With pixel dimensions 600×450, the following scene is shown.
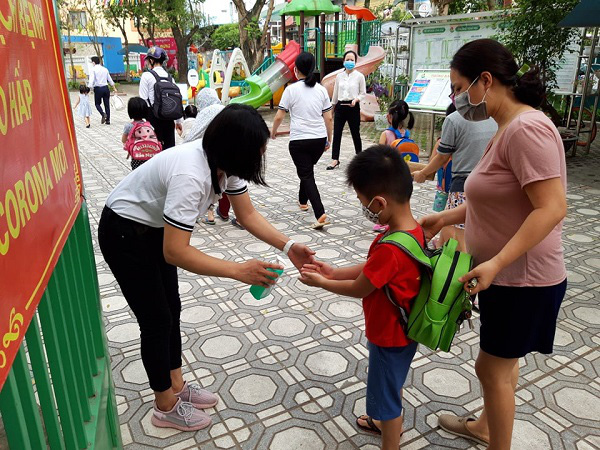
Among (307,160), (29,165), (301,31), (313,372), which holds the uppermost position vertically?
(301,31)

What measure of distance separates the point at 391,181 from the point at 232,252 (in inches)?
116

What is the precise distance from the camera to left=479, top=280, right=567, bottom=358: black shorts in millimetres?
1768

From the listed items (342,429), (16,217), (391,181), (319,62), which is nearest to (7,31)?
(16,217)

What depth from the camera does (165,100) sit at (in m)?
5.82

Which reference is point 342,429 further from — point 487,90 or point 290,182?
point 290,182

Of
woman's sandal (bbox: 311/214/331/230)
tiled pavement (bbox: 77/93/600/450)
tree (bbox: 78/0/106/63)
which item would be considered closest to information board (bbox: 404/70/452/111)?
woman's sandal (bbox: 311/214/331/230)

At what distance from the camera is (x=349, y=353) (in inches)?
118

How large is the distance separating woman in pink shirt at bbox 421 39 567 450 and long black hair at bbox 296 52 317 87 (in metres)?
3.53

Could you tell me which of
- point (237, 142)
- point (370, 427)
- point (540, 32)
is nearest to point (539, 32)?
point (540, 32)

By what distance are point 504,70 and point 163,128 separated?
16.8ft

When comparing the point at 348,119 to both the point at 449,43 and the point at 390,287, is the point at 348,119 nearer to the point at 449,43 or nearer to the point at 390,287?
the point at 449,43

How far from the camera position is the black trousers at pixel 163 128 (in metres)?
6.04

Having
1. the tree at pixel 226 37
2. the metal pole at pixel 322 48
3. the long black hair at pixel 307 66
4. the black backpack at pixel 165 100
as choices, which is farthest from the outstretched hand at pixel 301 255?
the tree at pixel 226 37

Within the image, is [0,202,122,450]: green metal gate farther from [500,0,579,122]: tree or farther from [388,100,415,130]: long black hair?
[500,0,579,122]: tree
